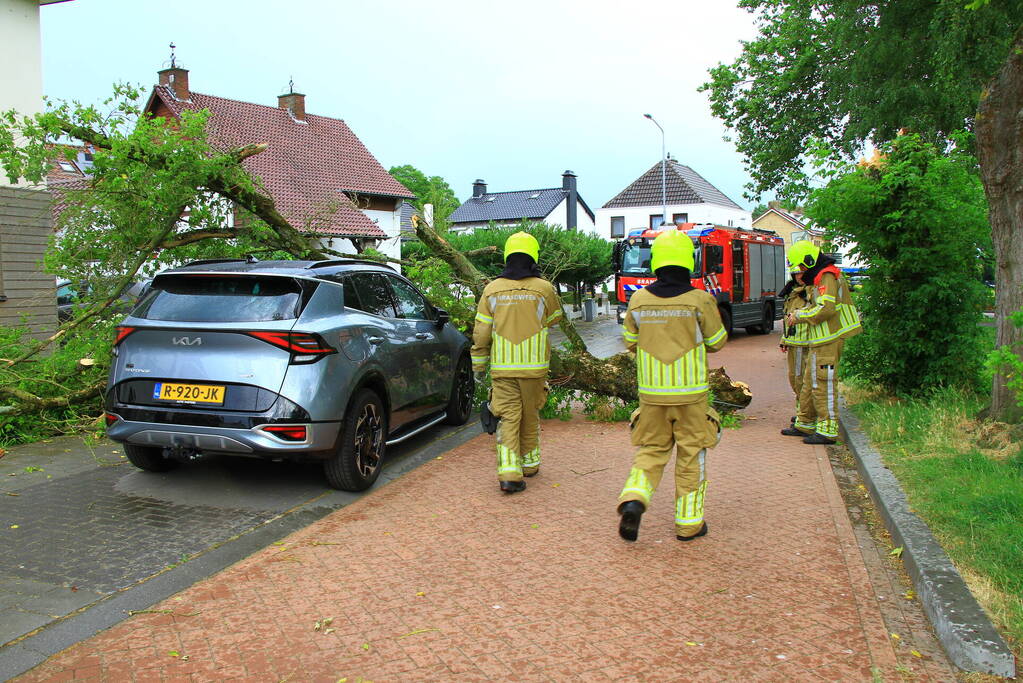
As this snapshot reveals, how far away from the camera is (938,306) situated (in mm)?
8500

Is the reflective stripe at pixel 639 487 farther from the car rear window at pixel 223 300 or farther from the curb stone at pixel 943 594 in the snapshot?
the car rear window at pixel 223 300

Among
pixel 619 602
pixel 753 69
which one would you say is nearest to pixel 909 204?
pixel 619 602

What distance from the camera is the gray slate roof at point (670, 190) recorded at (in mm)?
54656

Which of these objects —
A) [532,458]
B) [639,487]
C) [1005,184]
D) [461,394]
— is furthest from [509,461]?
[1005,184]

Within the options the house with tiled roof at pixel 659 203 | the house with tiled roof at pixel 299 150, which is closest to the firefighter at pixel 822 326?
the house with tiled roof at pixel 299 150

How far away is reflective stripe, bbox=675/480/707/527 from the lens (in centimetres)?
489

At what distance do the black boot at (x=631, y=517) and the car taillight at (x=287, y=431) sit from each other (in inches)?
84.2

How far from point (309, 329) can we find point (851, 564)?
3597 mm

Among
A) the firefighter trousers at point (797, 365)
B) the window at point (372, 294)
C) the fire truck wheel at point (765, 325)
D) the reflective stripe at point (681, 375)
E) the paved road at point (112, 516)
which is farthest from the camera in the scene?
the fire truck wheel at point (765, 325)

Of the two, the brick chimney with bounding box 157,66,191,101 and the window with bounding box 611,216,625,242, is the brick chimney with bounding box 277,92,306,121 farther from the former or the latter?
the window with bounding box 611,216,625,242

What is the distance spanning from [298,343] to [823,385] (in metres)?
4.77

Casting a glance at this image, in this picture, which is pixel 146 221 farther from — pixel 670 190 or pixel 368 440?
pixel 670 190

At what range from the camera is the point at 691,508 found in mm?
4891

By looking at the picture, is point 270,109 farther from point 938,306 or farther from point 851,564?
point 851,564
